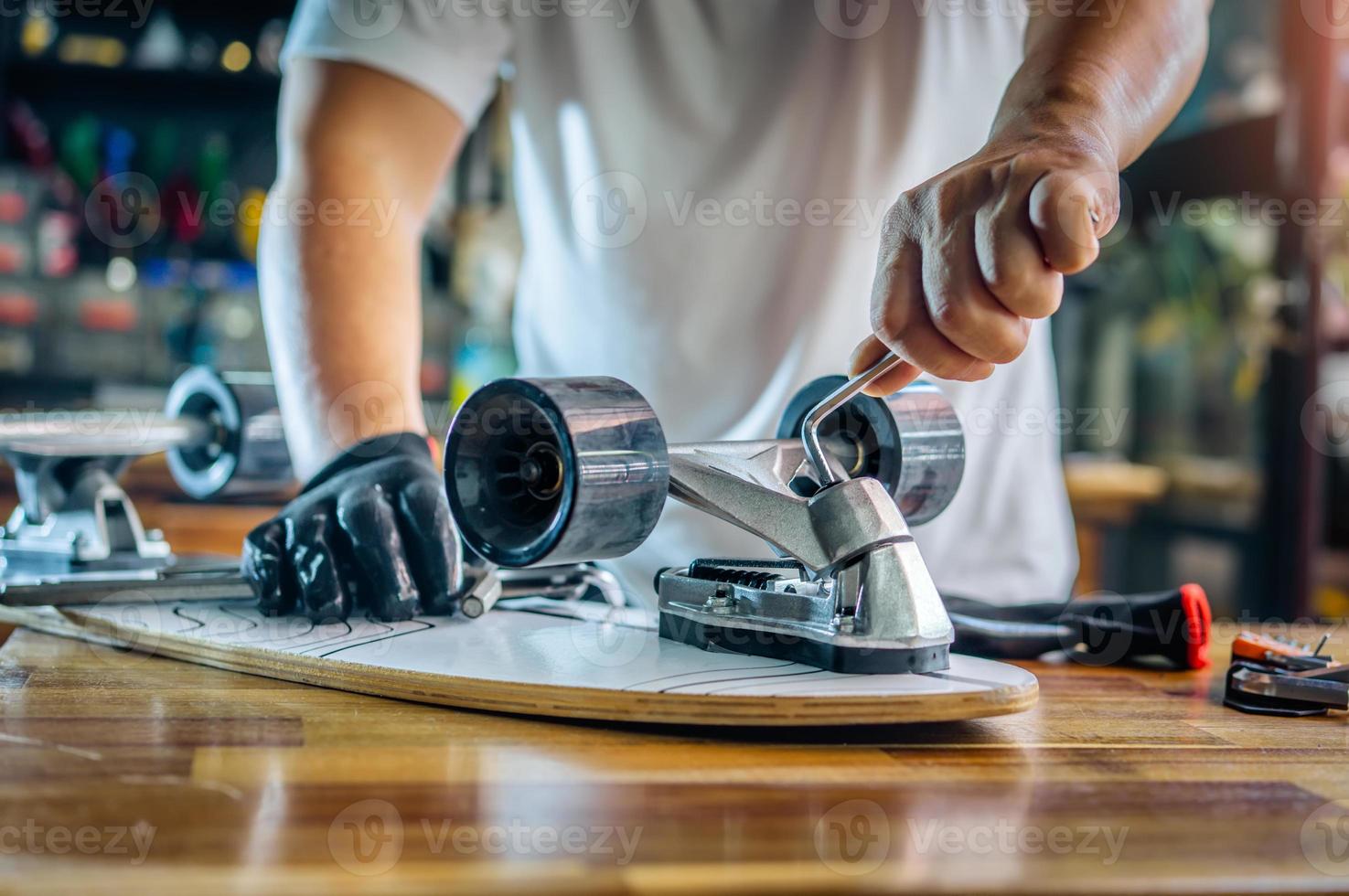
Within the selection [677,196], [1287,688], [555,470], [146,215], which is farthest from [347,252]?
[146,215]

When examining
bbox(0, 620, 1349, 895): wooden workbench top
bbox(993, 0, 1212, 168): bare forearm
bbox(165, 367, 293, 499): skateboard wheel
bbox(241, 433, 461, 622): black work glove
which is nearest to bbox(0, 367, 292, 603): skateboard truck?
bbox(165, 367, 293, 499): skateboard wheel

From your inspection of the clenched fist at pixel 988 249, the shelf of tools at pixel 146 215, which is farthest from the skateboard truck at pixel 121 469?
the shelf of tools at pixel 146 215

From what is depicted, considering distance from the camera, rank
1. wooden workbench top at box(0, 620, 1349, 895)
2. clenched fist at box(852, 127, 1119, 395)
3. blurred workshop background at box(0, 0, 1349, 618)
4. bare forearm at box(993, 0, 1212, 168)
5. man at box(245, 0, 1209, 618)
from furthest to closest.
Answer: blurred workshop background at box(0, 0, 1349, 618) → man at box(245, 0, 1209, 618) → bare forearm at box(993, 0, 1212, 168) → clenched fist at box(852, 127, 1119, 395) → wooden workbench top at box(0, 620, 1349, 895)

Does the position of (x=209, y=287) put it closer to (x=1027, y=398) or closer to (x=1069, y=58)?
(x=1027, y=398)

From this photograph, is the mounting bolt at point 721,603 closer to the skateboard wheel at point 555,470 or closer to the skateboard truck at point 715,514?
the skateboard truck at point 715,514

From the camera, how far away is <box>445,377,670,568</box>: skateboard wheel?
2.24 feet

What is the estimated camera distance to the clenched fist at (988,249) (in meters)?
0.67

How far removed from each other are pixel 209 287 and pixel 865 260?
2613mm

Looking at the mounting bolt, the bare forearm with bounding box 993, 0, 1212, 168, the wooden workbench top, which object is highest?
the bare forearm with bounding box 993, 0, 1212, 168

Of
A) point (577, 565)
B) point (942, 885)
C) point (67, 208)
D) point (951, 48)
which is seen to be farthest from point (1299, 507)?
point (67, 208)

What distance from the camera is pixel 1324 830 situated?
0.54 metres

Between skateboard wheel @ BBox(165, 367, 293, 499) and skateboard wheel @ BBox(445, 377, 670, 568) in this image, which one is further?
skateboard wheel @ BBox(165, 367, 293, 499)

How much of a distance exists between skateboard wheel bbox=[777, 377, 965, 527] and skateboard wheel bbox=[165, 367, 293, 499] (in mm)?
532

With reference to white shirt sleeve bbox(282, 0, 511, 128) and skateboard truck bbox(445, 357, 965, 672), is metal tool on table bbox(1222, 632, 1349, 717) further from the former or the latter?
white shirt sleeve bbox(282, 0, 511, 128)
